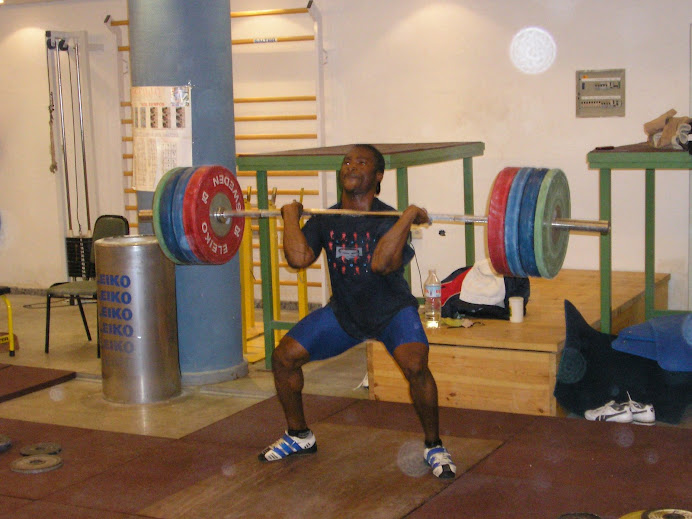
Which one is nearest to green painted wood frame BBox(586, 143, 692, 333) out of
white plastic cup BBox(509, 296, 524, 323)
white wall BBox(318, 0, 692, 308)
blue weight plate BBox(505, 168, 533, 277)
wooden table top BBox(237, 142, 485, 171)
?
white plastic cup BBox(509, 296, 524, 323)

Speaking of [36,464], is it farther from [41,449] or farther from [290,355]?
[290,355]

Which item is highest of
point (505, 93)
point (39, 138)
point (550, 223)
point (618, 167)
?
point (505, 93)

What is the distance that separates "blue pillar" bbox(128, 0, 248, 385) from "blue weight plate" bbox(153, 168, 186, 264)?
1078mm

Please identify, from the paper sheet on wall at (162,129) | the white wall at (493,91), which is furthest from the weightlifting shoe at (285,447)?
the white wall at (493,91)

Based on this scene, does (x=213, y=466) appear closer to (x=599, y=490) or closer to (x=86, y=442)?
(x=86, y=442)

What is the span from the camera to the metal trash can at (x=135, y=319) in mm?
4461

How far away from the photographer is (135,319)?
447 centimetres

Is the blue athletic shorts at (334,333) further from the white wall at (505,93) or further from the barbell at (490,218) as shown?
the white wall at (505,93)

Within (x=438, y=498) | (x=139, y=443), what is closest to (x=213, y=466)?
(x=139, y=443)

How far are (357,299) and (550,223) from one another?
2.48 ft

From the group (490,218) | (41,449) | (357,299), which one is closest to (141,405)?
(41,449)

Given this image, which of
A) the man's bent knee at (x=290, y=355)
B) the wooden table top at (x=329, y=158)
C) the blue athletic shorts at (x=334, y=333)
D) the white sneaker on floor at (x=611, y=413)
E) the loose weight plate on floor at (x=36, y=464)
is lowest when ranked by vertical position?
the loose weight plate on floor at (x=36, y=464)

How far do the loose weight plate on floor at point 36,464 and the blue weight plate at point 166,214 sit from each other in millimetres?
945

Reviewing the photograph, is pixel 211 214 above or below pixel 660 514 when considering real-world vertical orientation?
above
